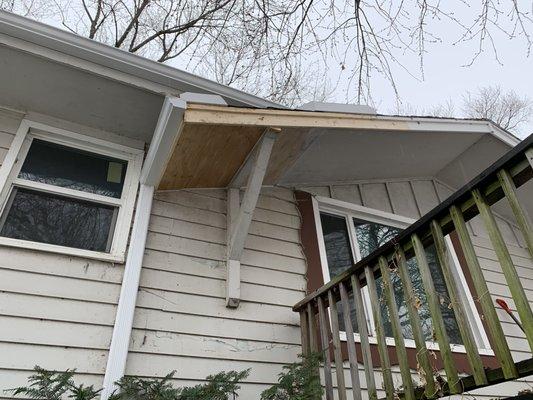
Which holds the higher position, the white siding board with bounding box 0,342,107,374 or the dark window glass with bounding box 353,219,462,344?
the dark window glass with bounding box 353,219,462,344

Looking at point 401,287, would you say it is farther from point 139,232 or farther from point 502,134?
point 139,232

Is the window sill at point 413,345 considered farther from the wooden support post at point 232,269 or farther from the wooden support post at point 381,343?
the wooden support post at point 381,343

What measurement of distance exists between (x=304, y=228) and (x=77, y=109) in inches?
89.3

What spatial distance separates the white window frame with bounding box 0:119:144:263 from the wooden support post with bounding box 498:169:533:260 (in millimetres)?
2529

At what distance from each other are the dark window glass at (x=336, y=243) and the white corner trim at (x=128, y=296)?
1775 mm

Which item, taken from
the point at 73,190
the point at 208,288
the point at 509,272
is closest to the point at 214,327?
the point at 208,288

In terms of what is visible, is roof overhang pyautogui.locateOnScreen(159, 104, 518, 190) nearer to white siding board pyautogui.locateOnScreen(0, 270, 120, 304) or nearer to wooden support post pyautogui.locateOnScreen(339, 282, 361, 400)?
white siding board pyautogui.locateOnScreen(0, 270, 120, 304)

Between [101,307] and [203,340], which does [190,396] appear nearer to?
[203,340]

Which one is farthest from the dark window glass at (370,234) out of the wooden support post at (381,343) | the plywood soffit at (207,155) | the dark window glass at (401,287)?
the wooden support post at (381,343)

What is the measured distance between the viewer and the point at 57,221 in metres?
3.11

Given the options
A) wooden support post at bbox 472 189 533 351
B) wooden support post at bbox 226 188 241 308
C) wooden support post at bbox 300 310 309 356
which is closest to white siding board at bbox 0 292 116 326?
wooden support post at bbox 226 188 241 308

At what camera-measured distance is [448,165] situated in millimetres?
5074

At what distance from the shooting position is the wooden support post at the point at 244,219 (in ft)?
10.1

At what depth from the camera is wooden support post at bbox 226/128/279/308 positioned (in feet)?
10.1
